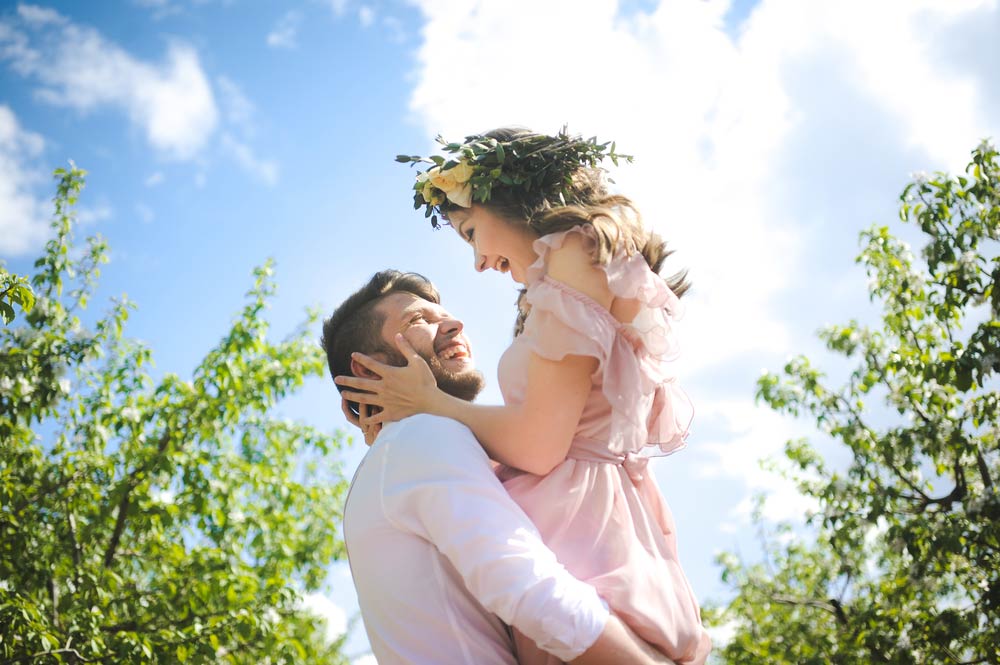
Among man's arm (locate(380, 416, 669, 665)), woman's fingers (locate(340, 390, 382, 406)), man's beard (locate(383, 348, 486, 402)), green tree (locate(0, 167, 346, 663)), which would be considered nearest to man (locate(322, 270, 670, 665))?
man's arm (locate(380, 416, 669, 665))

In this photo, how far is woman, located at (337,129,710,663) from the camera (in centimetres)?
231

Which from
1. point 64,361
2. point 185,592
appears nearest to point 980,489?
point 185,592

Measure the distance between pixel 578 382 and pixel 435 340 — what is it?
77 centimetres

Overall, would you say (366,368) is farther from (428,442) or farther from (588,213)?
(588,213)

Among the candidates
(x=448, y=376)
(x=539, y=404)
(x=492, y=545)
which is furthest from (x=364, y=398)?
(x=492, y=545)

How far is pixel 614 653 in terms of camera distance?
204 centimetres

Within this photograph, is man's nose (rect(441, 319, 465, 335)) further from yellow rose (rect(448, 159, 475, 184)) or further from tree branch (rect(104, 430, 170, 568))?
tree branch (rect(104, 430, 170, 568))

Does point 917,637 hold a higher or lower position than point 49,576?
lower

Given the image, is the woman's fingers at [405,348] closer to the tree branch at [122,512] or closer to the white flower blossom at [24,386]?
the white flower blossom at [24,386]

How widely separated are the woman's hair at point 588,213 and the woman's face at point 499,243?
29 millimetres

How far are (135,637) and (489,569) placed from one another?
5.26 m

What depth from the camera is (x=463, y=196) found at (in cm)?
289

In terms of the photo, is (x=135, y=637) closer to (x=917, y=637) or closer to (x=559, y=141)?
(x=559, y=141)

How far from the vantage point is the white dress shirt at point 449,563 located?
6.50 ft
